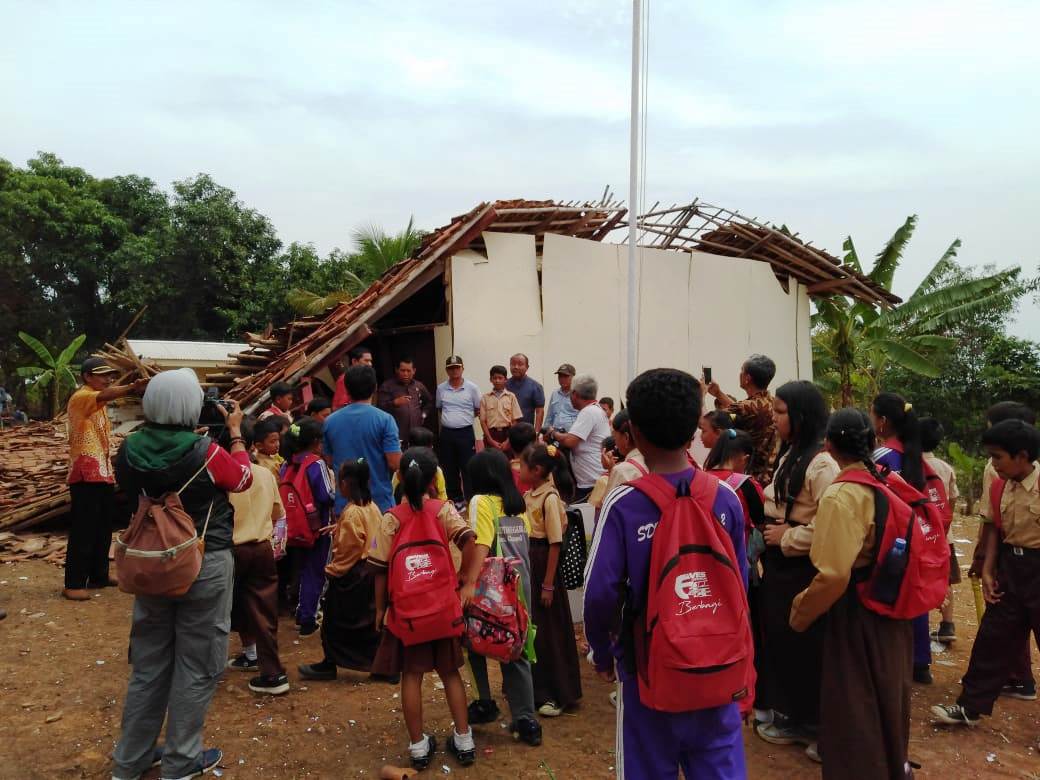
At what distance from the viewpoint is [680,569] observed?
217cm

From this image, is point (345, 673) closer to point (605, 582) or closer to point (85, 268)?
point (605, 582)

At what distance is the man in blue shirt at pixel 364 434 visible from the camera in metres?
5.34

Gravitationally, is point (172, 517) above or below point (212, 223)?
below

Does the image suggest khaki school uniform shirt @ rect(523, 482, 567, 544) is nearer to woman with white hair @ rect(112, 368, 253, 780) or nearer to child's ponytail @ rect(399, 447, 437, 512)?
child's ponytail @ rect(399, 447, 437, 512)

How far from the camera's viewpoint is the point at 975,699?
4.24 m

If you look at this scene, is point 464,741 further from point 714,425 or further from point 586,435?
point 586,435

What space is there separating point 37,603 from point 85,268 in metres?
22.3

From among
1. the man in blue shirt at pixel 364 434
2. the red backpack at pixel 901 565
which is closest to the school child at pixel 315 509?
the man in blue shirt at pixel 364 434

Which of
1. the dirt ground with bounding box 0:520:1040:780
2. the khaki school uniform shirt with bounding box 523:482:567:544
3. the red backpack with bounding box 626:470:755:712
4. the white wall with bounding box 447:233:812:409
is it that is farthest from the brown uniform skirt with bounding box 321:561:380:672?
the white wall with bounding box 447:233:812:409

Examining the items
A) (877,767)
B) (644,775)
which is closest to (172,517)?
(644,775)

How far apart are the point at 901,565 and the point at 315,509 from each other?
3.99 m

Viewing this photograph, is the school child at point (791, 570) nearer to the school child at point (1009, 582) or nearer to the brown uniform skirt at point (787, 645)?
the brown uniform skirt at point (787, 645)

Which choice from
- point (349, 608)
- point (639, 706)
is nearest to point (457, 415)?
point (349, 608)

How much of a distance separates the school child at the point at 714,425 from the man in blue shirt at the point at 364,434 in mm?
2216
